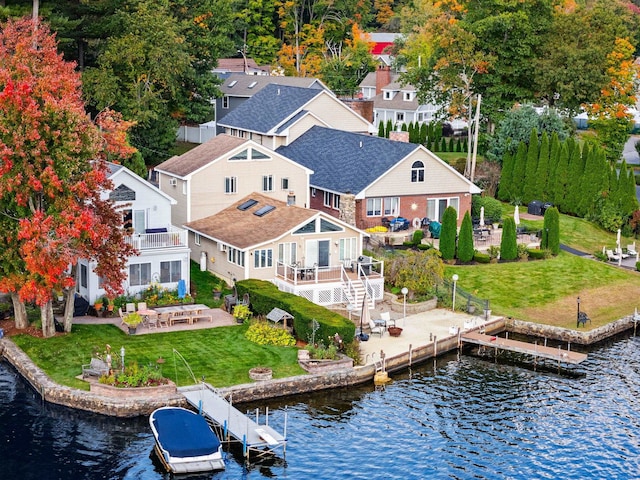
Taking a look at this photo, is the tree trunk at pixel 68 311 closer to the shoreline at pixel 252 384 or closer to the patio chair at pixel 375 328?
the shoreline at pixel 252 384

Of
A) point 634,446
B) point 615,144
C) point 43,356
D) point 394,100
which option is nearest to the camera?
point 634,446

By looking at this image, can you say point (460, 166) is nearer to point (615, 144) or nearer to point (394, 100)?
point (615, 144)

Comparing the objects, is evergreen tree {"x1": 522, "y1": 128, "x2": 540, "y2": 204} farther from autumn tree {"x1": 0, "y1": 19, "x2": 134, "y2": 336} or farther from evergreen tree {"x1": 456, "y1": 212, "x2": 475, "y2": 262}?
autumn tree {"x1": 0, "y1": 19, "x2": 134, "y2": 336}

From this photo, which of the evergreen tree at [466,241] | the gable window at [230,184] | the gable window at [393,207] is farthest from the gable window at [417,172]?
the gable window at [230,184]

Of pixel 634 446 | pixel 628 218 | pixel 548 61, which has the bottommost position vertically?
pixel 634 446

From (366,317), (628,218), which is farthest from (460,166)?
(366,317)

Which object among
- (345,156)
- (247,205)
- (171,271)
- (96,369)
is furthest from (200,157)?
(96,369)

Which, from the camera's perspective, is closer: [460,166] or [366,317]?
[366,317]
